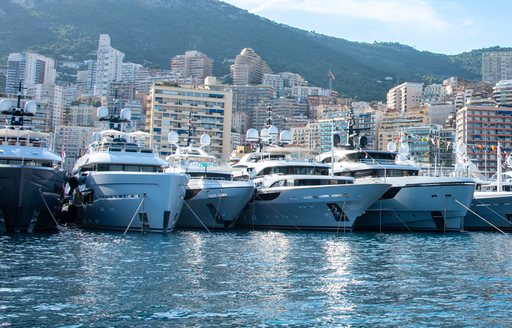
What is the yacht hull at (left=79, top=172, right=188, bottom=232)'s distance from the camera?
33.0 metres

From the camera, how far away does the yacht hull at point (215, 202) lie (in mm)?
39812

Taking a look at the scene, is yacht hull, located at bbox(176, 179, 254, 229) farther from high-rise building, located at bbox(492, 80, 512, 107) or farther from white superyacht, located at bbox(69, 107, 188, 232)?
high-rise building, located at bbox(492, 80, 512, 107)

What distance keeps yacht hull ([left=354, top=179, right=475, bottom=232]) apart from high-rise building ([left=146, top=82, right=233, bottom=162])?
80020 millimetres

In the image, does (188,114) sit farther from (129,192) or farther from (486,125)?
(129,192)

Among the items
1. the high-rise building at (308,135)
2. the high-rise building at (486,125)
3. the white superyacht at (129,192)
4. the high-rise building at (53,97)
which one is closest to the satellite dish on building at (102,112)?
the white superyacht at (129,192)

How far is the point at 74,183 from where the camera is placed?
39531 mm

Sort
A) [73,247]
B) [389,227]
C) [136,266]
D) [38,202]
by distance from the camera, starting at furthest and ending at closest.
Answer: [389,227] → [38,202] → [73,247] → [136,266]

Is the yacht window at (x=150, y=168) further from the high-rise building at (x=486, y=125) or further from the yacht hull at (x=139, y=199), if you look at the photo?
the high-rise building at (x=486, y=125)

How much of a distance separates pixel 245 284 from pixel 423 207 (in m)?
25.8

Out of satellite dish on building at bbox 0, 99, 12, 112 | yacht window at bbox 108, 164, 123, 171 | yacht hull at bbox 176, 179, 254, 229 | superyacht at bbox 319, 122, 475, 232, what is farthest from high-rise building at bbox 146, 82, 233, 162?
yacht window at bbox 108, 164, 123, 171

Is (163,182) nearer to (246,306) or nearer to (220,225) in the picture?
(220,225)

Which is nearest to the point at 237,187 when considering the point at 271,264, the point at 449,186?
the point at 449,186

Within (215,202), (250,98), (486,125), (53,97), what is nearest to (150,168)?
(215,202)

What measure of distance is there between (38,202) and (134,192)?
17.3 ft
